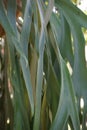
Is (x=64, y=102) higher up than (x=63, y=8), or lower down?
lower down

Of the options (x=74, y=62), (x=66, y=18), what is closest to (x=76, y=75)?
(x=74, y=62)

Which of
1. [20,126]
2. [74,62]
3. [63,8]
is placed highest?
[63,8]

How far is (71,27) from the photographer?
729 mm

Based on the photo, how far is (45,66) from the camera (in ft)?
2.47

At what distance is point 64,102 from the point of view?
638 mm

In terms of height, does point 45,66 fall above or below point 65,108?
above

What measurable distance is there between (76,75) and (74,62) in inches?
1.2

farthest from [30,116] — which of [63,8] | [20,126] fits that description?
[63,8]

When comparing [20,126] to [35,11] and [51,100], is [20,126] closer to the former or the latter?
[51,100]

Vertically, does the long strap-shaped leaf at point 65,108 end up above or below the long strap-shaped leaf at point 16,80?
below

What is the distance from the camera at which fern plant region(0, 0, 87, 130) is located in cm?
61

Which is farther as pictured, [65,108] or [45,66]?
[45,66]

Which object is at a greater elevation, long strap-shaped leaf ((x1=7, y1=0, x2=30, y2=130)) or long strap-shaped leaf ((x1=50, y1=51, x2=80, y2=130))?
long strap-shaped leaf ((x1=7, y1=0, x2=30, y2=130))

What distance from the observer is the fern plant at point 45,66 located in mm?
613
